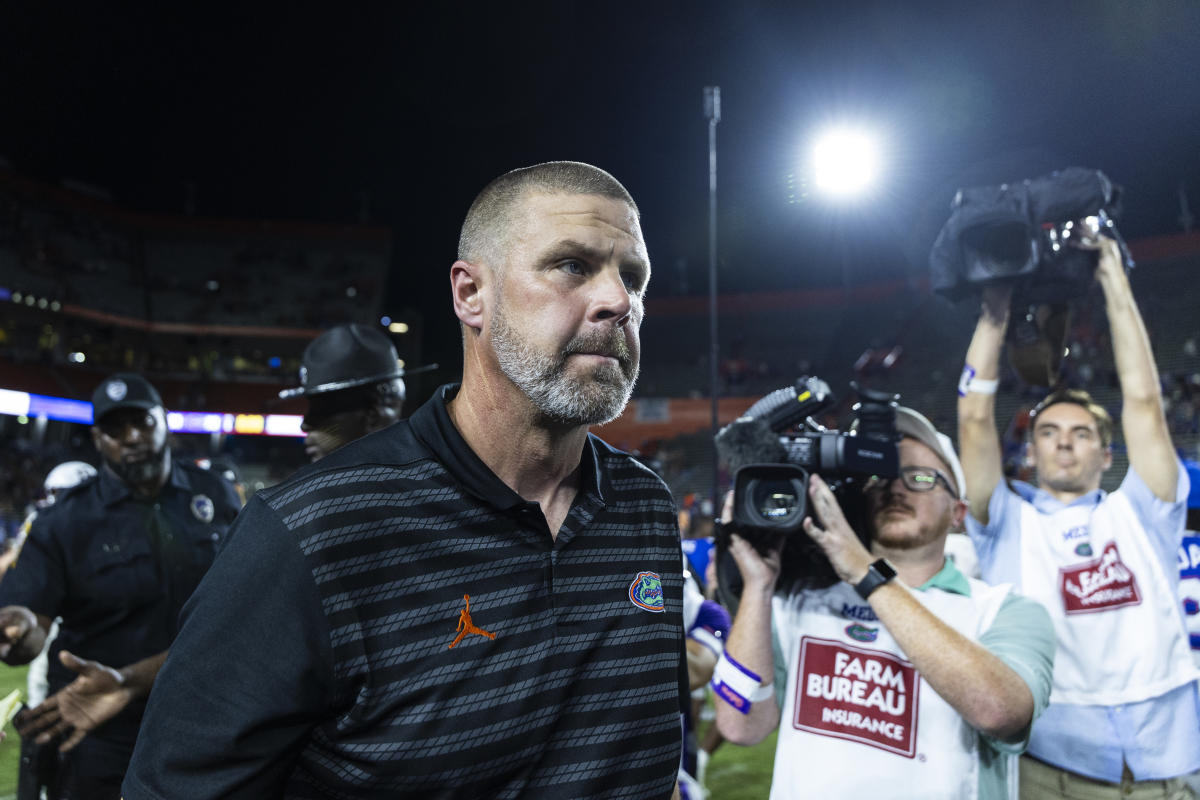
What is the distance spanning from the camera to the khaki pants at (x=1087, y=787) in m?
2.36

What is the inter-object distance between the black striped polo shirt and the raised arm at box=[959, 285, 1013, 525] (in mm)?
1894

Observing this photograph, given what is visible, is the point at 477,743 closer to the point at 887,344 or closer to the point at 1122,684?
the point at 1122,684

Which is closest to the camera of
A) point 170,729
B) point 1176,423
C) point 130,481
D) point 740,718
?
point 170,729

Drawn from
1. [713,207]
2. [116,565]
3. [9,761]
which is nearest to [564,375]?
[116,565]

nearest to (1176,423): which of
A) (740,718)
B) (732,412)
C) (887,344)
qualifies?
(887,344)

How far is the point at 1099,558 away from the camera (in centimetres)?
262

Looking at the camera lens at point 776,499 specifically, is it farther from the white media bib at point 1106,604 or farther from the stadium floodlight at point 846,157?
the stadium floodlight at point 846,157

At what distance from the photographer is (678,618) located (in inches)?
61.4

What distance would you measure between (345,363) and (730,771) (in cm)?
433

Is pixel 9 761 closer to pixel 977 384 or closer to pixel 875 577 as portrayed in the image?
pixel 875 577

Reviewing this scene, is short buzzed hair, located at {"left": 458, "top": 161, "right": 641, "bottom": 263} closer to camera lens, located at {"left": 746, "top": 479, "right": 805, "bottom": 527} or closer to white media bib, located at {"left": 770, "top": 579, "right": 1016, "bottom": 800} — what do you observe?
camera lens, located at {"left": 746, "top": 479, "right": 805, "bottom": 527}

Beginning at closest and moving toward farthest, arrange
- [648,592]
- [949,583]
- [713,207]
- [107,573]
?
[648,592], [949,583], [107,573], [713,207]

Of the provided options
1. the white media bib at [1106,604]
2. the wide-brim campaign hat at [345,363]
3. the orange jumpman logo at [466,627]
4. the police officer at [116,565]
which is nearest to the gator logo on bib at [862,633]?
the white media bib at [1106,604]

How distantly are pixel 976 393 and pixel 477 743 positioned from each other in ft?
7.70
